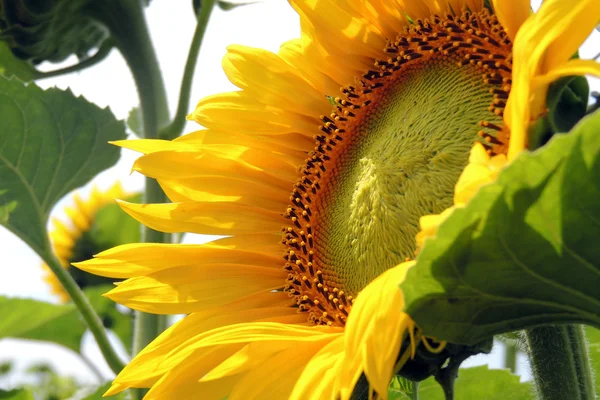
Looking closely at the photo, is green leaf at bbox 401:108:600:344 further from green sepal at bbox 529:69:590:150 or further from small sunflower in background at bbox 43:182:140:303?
small sunflower in background at bbox 43:182:140:303

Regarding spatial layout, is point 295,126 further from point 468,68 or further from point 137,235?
point 137,235

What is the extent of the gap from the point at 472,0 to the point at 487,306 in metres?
0.46

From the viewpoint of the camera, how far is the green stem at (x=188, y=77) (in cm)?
147

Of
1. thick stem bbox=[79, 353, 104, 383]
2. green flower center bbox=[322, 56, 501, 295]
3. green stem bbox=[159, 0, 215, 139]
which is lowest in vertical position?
thick stem bbox=[79, 353, 104, 383]

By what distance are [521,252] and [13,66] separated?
131cm

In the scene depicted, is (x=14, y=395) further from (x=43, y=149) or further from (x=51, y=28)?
(x=51, y=28)

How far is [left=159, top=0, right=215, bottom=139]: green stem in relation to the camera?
147cm

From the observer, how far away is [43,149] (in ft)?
5.04

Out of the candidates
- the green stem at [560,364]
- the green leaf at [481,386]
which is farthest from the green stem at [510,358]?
the green stem at [560,364]

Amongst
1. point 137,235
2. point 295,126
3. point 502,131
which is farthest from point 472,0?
point 137,235

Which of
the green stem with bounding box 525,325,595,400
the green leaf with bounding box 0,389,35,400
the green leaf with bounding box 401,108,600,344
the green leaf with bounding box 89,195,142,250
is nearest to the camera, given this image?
the green leaf with bounding box 401,108,600,344

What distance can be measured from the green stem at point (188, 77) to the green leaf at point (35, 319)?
62cm

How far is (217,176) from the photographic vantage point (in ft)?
3.57

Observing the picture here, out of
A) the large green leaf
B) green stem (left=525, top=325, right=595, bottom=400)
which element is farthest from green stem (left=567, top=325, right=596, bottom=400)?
the large green leaf
